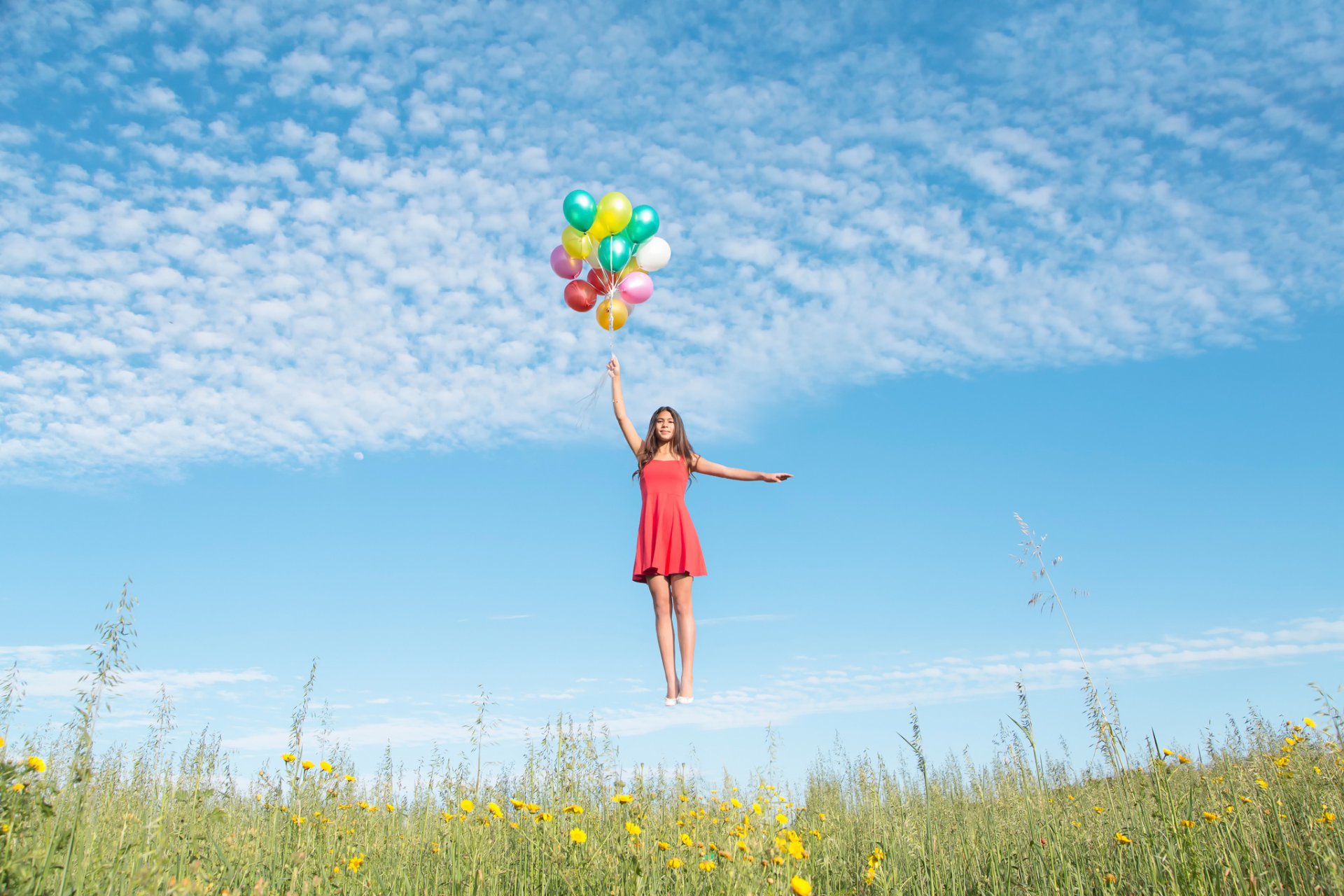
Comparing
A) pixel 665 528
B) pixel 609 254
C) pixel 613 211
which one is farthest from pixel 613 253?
pixel 665 528

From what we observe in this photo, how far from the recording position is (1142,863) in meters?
3.75

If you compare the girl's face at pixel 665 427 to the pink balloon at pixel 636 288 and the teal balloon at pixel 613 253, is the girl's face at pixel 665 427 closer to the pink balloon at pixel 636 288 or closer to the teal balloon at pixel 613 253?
the pink balloon at pixel 636 288

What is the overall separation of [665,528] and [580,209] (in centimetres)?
306

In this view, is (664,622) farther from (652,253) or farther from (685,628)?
(652,253)

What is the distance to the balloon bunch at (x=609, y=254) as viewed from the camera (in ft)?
24.3

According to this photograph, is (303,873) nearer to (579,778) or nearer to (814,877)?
(579,778)

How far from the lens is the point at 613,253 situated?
7.55 m

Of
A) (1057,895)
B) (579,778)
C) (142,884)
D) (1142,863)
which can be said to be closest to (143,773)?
(579,778)

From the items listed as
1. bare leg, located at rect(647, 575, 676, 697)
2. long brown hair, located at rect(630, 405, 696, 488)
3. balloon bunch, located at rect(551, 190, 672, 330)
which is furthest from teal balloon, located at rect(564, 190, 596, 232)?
bare leg, located at rect(647, 575, 676, 697)

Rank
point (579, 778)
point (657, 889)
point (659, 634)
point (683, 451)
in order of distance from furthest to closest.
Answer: point (683, 451) < point (659, 634) < point (579, 778) < point (657, 889)

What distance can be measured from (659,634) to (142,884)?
4796 millimetres

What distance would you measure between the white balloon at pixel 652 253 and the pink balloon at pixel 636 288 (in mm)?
127

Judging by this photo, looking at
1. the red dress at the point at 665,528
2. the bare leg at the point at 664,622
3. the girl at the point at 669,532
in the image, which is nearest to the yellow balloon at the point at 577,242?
the girl at the point at 669,532

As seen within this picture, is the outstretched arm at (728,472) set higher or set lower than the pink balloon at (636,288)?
lower
